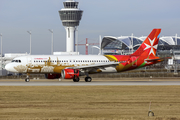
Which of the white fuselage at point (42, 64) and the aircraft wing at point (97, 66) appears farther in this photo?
the white fuselage at point (42, 64)

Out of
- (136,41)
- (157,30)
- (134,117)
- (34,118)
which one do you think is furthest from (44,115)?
(136,41)

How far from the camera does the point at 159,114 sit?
18.0m

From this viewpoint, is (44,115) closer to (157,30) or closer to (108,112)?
→ (108,112)

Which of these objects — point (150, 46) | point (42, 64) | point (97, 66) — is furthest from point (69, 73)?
point (150, 46)

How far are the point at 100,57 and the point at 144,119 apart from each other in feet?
109

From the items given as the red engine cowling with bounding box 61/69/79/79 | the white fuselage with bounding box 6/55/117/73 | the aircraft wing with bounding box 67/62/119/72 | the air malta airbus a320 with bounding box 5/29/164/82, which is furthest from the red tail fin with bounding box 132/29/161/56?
the red engine cowling with bounding box 61/69/79/79

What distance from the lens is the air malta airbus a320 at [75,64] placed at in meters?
46.5

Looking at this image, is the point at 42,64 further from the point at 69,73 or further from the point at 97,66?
the point at 97,66

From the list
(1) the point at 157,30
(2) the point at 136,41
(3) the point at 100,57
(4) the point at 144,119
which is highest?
(2) the point at 136,41

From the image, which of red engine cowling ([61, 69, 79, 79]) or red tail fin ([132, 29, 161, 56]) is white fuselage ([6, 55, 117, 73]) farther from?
red tail fin ([132, 29, 161, 56])

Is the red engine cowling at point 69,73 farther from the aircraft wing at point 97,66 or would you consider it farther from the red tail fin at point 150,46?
the red tail fin at point 150,46

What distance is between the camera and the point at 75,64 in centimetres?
4772

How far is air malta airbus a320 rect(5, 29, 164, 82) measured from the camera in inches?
1832

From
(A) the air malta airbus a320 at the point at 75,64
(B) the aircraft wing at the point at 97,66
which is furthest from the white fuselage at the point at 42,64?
(B) the aircraft wing at the point at 97,66
